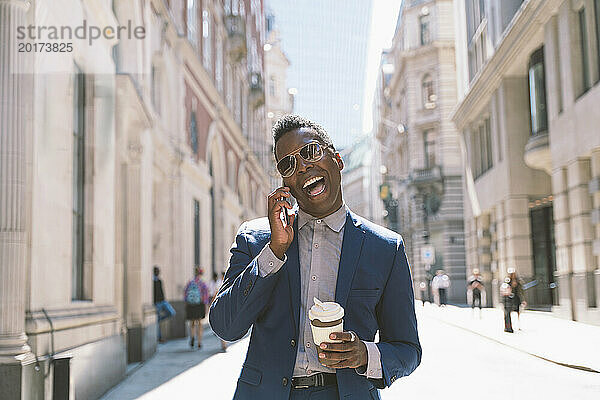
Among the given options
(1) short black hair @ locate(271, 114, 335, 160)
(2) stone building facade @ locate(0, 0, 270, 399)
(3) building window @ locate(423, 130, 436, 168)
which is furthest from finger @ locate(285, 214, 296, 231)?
(3) building window @ locate(423, 130, 436, 168)

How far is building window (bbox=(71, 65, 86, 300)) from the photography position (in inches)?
392

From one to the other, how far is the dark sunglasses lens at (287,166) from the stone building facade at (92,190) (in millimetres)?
5101

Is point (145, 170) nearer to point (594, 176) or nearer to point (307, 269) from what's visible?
point (594, 176)

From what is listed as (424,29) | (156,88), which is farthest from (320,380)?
(424,29)

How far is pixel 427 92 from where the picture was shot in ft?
154

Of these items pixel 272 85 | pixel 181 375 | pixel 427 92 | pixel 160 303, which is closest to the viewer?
pixel 181 375

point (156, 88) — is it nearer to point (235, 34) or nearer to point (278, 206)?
point (235, 34)

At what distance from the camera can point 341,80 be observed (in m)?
168

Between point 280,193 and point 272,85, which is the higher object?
point 272,85

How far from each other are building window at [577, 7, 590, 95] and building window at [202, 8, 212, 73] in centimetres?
1253

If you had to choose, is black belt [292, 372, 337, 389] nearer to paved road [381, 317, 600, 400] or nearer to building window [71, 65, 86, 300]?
paved road [381, 317, 600, 400]

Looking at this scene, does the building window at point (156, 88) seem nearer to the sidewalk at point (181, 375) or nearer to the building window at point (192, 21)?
the building window at point (192, 21)

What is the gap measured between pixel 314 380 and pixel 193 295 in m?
13.8

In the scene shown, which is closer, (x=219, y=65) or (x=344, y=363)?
(x=344, y=363)
